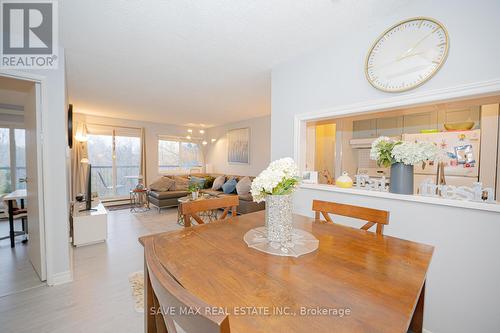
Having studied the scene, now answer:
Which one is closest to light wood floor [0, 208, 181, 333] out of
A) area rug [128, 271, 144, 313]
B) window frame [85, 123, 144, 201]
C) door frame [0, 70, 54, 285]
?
area rug [128, 271, 144, 313]

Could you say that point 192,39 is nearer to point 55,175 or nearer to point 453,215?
point 55,175

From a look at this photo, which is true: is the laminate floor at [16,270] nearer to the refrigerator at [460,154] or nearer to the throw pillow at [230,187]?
the throw pillow at [230,187]

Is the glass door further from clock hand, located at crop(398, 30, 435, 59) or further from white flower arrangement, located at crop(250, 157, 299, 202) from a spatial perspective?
clock hand, located at crop(398, 30, 435, 59)

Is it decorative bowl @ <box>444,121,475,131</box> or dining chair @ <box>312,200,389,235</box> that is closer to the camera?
dining chair @ <box>312,200,389,235</box>

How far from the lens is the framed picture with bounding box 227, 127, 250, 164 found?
6099 mm

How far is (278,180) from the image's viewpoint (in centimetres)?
107

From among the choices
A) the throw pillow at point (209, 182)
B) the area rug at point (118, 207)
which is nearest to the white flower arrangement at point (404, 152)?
the throw pillow at point (209, 182)

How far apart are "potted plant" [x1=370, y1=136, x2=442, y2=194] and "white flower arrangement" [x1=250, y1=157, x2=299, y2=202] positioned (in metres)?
1.07

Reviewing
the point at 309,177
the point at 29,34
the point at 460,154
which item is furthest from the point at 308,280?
the point at 460,154

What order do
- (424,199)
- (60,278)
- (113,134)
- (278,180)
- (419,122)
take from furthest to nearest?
1. (113,134)
2. (419,122)
3. (60,278)
4. (424,199)
5. (278,180)

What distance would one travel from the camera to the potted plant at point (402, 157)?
1527 mm

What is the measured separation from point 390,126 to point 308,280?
3.93 m

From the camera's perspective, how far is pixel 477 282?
4.38 ft

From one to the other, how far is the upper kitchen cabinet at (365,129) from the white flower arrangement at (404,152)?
8.15 ft
